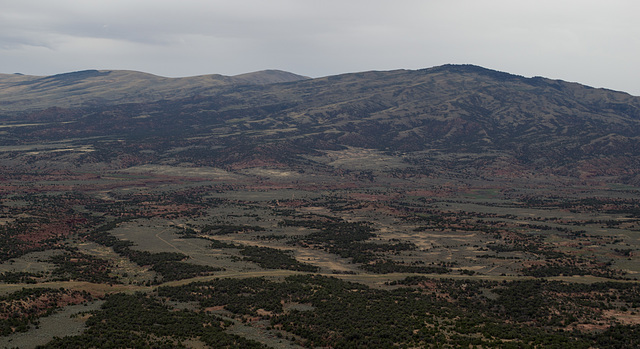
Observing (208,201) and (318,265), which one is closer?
(318,265)

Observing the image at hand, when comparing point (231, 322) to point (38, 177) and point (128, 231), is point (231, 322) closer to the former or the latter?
point (128, 231)

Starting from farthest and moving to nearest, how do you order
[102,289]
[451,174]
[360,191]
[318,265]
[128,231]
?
1. [451,174]
2. [360,191]
3. [128,231]
4. [318,265]
5. [102,289]

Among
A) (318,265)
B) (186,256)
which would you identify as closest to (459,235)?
(318,265)

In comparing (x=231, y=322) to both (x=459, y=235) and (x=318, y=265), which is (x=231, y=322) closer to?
(x=318, y=265)

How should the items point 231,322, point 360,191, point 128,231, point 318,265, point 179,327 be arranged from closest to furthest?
1. point 179,327
2. point 231,322
3. point 318,265
4. point 128,231
5. point 360,191

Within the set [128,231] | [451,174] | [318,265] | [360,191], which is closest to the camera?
[318,265]

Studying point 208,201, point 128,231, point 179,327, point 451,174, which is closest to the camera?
point 179,327

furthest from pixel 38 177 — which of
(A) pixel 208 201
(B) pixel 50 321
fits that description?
(B) pixel 50 321

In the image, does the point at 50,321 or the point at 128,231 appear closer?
the point at 50,321
